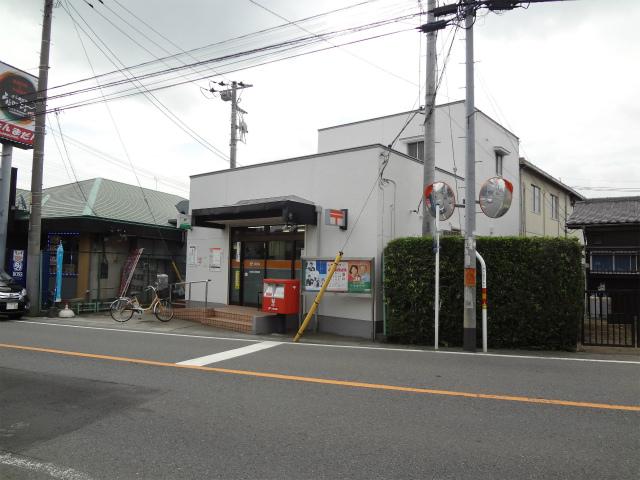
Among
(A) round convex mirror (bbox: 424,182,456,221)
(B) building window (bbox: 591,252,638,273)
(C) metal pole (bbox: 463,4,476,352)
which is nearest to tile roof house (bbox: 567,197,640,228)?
(B) building window (bbox: 591,252,638,273)

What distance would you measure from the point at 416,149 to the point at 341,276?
1000 centimetres

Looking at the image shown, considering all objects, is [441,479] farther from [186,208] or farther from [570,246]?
[186,208]

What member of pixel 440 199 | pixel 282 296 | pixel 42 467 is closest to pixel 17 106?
pixel 282 296

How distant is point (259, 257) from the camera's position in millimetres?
15023

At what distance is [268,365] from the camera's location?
7.95 metres

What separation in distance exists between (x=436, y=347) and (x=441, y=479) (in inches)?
259

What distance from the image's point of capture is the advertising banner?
17.4 metres

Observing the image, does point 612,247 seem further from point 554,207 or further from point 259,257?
point 554,207

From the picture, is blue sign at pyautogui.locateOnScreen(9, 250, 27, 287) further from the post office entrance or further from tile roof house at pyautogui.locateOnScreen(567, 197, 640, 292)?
tile roof house at pyautogui.locateOnScreen(567, 197, 640, 292)

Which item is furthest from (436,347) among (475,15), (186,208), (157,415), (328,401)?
(186,208)

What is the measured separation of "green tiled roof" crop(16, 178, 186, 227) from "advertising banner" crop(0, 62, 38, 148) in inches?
113

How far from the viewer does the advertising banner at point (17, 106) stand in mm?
17359

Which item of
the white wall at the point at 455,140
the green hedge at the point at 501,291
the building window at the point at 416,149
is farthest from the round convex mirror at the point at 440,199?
the building window at the point at 416,149

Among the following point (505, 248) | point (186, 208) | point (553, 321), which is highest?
point (186, 208)
